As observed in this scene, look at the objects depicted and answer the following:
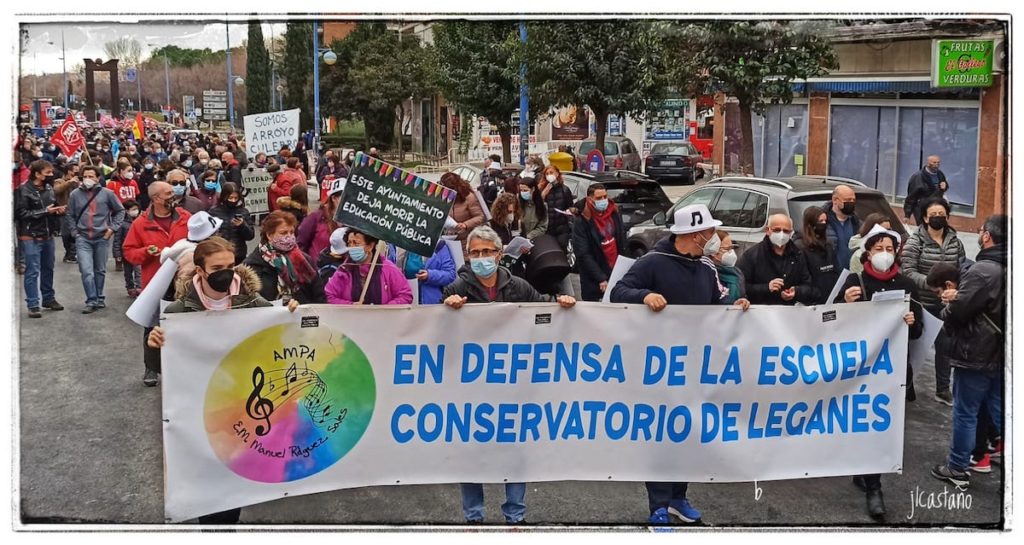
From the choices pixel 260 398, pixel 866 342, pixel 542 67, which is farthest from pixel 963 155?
pixel 260 398

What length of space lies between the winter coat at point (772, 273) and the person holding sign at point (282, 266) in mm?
3010

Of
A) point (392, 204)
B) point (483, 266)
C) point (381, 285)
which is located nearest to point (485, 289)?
point (483, 266)

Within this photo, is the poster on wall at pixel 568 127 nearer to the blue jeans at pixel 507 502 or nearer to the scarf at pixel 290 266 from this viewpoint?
the scarf at pixel 290 266

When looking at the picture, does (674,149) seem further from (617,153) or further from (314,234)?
(314,234)

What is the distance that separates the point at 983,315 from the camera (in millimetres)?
6355

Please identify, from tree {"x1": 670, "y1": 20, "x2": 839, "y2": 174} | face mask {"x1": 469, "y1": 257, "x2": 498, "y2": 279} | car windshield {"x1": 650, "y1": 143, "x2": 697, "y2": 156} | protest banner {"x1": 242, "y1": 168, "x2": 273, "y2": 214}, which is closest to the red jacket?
face mask {"x1": 469, "y1": 257, "x2": 498, "y2": 279}

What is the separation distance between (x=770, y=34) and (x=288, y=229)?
13.1 m

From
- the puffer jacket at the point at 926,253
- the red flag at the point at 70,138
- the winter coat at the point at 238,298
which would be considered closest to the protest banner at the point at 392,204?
the winter coat at the point at 238,298

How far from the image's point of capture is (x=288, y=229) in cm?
728

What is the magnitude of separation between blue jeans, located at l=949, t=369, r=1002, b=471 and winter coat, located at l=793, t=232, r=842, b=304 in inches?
60.0

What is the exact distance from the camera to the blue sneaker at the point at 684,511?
6062 mm

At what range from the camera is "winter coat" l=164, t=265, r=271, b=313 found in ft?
18.5

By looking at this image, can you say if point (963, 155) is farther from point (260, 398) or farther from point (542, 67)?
point (260, 398)

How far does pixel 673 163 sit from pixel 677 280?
2772 cm
